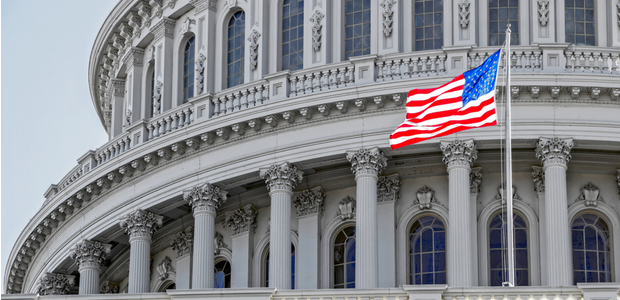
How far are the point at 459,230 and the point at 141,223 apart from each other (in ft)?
34.3

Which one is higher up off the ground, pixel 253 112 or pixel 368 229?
pixel 253 112

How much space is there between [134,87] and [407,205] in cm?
1226

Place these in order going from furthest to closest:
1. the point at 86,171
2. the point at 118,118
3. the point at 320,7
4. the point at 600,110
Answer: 1. the point at 118,118
2. the point at 86,171
3. the point at 320,7
4. the point at 600,110

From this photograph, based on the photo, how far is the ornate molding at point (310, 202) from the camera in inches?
1817

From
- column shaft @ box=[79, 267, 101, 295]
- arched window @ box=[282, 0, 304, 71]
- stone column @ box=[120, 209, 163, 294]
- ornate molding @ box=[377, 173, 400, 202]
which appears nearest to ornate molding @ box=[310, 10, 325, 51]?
arched window @ box=[282, 0, 304, 71]

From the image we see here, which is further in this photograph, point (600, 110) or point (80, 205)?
point (80, 205)

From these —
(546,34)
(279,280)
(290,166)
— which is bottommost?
(279,280)

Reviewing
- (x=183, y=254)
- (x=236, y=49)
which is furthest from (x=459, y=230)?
(x=236, y=49)

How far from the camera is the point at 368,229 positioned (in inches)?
1703

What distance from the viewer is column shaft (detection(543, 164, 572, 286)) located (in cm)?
4166

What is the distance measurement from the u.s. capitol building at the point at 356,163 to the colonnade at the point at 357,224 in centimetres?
5

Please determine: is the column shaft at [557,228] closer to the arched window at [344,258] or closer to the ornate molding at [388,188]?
the ornate molding at [388,188]

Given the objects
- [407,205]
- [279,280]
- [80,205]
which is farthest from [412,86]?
[80,205]

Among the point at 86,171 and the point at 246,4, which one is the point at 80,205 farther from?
the point at 246,4
